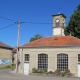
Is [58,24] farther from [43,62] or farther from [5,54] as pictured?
[5,54]

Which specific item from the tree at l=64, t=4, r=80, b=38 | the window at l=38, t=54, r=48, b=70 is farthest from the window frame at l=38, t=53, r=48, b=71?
the tree at l=64, t=4, r=80, b=38

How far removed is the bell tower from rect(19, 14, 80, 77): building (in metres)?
8.68

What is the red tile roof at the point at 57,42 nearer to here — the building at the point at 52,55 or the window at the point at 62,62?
the building at the point at 52,55

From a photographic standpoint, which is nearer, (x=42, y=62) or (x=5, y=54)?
(x=42, y=62)

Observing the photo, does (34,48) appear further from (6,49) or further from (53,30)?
(6,49)

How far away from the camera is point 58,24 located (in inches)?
1893

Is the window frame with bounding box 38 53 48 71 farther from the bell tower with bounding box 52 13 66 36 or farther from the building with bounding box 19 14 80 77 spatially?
the bell tower with bounding box 52 13 66 36

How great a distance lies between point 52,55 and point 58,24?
14601 mm

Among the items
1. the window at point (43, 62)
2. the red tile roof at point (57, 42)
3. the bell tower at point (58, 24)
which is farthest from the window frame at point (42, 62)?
the bell tower at point (58, 24)

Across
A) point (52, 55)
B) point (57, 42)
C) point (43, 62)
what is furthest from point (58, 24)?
point (43, 62)

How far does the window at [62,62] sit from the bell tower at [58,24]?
12092mm

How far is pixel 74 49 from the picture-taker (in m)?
33.7

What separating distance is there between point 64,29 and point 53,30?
2.49 metres

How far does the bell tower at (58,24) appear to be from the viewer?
4694 cm
